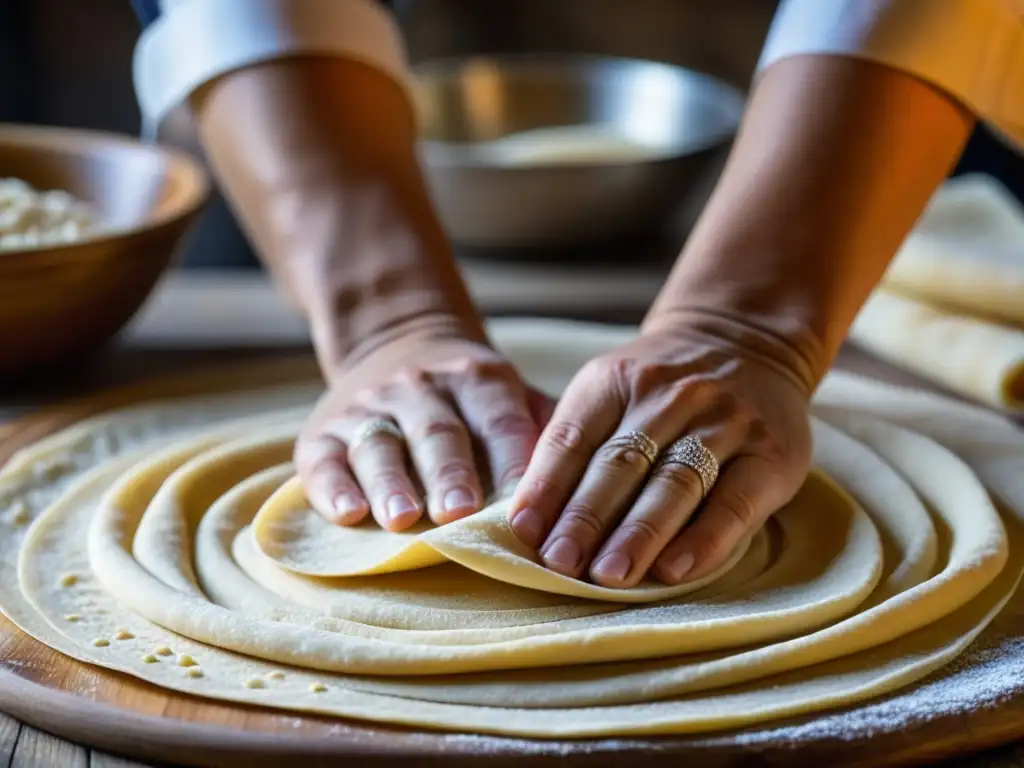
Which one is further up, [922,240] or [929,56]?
[929,56]

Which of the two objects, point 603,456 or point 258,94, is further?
point 258,94

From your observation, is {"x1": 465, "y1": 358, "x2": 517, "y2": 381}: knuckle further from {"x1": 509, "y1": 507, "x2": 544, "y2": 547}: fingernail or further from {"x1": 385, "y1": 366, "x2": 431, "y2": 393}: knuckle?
{"x1": 509, "y1": 507, "x2": 544, "y2": 547}: fingernail

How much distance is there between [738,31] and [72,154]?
155cm

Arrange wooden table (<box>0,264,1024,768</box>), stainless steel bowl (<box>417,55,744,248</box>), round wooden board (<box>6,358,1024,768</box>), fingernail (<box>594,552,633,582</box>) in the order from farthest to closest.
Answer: stainless steel bowl (<box>417,55,744,248</box>), wooden table (<box>0,264,1024,768</box>), fingernail (<box>594,552,633,582</box>), round wooden board (<box>6,358,1024,768</box>)

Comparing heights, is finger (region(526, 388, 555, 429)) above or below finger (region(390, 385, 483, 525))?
below

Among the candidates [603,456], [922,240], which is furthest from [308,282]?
[922,240]

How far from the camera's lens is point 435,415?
1131 mm

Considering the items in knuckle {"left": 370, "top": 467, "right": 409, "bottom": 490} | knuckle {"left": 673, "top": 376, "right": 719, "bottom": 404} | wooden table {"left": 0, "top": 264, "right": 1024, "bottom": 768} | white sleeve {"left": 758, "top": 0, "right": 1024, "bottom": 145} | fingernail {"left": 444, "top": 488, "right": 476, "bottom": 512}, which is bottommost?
wooden table {"left": 0, "top": 264, "right": 1024, "bottom": 768}

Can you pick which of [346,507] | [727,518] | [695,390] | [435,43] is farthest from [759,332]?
[435,43]

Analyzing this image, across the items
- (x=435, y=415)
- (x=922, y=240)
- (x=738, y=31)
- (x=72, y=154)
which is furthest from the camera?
(x=738, y=31)

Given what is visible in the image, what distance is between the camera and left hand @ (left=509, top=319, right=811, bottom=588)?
3.24ft

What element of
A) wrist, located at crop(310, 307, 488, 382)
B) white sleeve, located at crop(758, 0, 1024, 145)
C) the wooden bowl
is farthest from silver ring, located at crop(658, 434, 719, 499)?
the wooden bowl

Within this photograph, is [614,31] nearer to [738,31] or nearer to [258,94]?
[738,31]

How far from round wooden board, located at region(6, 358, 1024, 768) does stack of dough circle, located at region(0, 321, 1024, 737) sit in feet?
0.04
